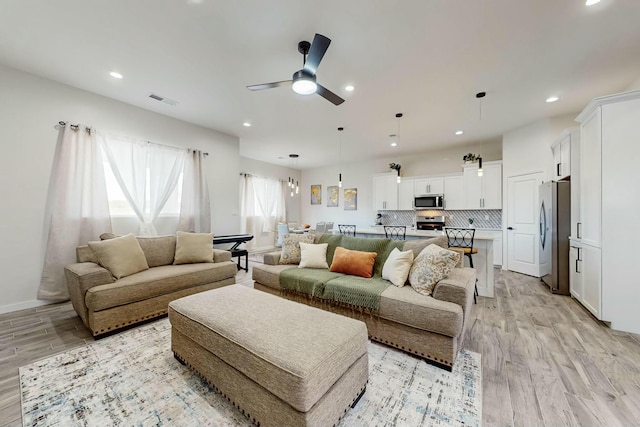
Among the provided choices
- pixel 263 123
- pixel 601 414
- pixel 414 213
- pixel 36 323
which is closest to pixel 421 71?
pixel 263 123

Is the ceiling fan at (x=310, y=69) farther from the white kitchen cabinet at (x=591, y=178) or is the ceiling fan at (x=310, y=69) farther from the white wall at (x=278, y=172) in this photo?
the white wall at (x=278, y=172)

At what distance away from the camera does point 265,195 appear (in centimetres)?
773

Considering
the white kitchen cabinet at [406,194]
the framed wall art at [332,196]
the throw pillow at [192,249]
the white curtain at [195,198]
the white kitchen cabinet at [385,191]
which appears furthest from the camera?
the framed wall art at [332,196]

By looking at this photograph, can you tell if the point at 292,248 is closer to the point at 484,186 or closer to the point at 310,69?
the point at 310,69

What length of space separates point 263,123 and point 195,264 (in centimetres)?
285

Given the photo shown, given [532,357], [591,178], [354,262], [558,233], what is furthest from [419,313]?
[558,233]

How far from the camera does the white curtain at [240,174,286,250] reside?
23.4 ft

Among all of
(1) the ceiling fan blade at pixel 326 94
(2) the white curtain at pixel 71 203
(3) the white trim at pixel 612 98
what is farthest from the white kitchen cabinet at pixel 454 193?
(2) the white curtain at pixel 71 203

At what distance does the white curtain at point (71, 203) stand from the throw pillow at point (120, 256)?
1.02m

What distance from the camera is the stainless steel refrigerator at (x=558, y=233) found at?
3637 millimetres

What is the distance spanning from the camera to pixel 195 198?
458 centimetres

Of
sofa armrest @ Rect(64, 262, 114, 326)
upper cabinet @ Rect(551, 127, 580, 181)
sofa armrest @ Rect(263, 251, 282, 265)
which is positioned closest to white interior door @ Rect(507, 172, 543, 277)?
upper cabinet @ Rect(551, 127, 580, 181)

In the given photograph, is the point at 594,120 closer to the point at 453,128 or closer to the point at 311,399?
the point at 453,128

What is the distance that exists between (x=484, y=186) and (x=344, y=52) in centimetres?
486
